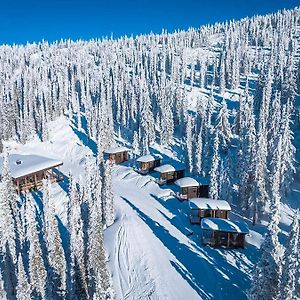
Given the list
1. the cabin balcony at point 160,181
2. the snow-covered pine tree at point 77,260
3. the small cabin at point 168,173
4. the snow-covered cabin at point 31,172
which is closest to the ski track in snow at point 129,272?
the snow-covered pine tree at point 77,260

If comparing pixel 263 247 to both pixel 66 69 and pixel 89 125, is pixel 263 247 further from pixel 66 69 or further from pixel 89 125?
pixel 66 69

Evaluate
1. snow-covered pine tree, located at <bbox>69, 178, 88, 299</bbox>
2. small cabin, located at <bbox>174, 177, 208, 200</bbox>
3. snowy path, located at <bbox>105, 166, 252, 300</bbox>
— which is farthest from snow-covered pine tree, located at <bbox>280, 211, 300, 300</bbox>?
small cabin, located at <bbox>174, 177, 208, 200</bbox>

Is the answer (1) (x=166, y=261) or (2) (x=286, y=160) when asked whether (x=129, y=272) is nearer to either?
(1) (x=166, y=261)

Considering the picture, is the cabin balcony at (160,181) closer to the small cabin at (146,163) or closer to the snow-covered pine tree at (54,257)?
the small cabin at (146,163)

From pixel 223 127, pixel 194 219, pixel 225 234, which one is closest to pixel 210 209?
pixel 194 219

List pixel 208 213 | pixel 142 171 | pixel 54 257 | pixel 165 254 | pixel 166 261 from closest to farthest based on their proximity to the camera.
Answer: pixel 54 257
pixel 166 261
pixel 165 254
pixel 208 213
pixel 142 171

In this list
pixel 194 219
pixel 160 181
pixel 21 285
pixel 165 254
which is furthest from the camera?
pixel 160 181

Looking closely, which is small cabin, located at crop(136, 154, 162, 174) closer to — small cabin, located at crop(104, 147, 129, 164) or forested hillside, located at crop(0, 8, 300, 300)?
forested hillside, located at crop(0, 8, 300, 300)
